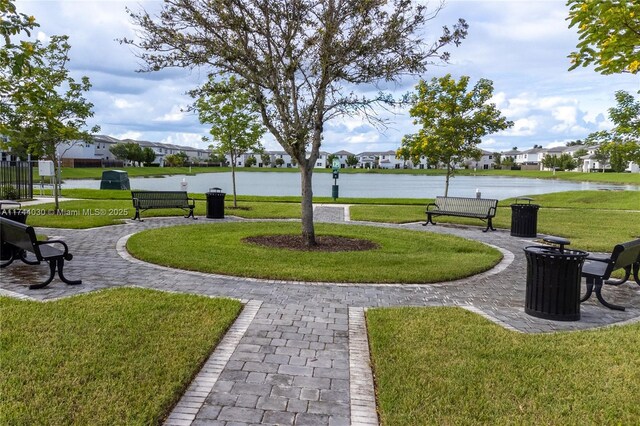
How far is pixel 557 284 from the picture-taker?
5.78 metres

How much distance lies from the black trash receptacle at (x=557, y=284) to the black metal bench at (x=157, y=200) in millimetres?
12198

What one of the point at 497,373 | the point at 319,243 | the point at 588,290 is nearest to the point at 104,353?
the point at 497,373

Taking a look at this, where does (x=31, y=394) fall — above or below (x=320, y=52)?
below

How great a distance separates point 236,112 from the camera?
742 inches

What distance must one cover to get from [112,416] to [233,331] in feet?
6.30

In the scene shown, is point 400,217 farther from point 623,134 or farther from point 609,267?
point 609,267

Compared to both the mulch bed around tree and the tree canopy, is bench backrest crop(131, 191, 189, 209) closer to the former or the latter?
the mulch bed around tree

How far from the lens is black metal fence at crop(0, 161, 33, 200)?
20925mm

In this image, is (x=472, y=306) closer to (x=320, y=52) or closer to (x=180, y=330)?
(x=180, y=330)

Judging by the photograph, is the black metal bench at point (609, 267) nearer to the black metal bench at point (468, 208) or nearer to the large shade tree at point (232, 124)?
the black metal bench at point (468, 208)

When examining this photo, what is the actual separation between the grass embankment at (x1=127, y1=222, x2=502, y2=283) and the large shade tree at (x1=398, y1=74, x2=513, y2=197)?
9252mm

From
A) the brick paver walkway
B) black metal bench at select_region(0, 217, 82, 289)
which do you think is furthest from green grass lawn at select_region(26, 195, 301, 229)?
black metal bench at select_region(0, 217, 82, 289)

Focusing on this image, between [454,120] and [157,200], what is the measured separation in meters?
13.0

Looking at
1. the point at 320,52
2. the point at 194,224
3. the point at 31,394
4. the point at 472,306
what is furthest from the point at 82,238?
the point at 472,306
